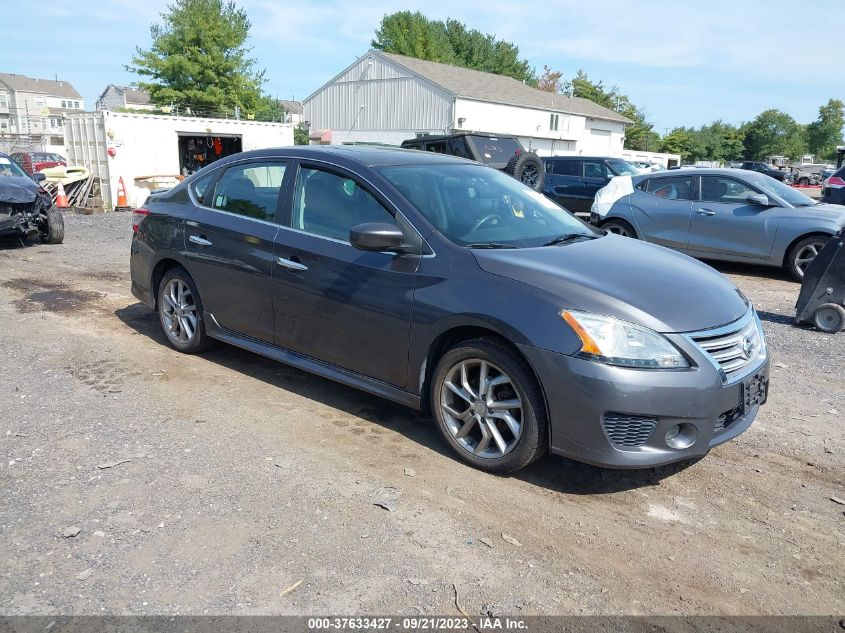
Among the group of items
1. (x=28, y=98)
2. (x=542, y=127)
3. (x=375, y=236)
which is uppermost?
(x=28, y=98)

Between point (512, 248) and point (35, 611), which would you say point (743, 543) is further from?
point (35, 611)

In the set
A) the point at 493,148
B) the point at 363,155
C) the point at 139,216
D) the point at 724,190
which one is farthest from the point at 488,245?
the point at 493,148

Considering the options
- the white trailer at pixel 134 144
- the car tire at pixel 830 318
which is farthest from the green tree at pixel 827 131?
the car tire at pixel 830 318

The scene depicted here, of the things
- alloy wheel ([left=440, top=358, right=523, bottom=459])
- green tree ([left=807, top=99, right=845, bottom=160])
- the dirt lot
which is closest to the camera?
the dirt lot

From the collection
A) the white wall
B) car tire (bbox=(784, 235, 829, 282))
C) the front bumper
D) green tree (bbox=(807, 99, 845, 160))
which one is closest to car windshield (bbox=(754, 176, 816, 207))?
car tire (bbox=(784, 235, 829, 282))

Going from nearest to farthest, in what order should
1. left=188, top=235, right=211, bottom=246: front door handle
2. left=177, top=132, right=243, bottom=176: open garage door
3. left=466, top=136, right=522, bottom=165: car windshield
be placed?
left=188, top=235, right=211, bottom=246: front door handle → left=466, top=136, right=522, bottom=165: car windshield → left=177, top=132, right=243, bottom=176: open garage door

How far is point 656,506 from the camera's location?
11.6 feet

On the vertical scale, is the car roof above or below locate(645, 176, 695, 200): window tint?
above

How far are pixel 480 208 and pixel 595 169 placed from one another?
11344 millimetres

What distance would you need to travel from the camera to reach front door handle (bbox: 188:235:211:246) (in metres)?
5.26

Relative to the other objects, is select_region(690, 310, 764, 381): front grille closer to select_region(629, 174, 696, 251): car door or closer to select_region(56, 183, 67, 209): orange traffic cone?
select_region(629, 174, 696, 251): car door

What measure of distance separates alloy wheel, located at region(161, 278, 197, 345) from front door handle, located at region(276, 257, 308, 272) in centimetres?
125

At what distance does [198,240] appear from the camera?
5.33 metres

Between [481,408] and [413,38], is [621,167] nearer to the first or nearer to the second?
[481,408]
